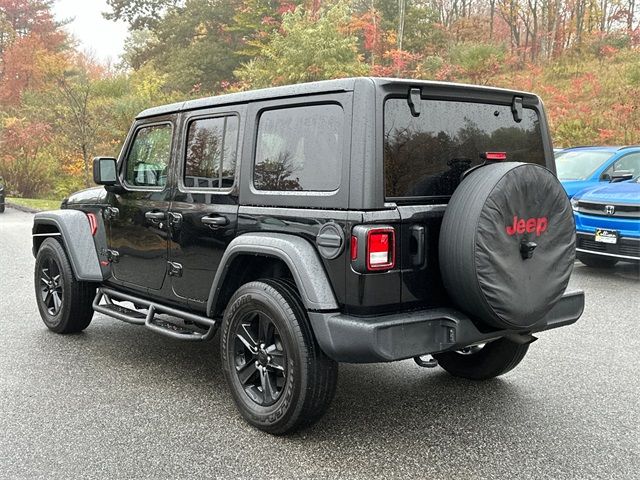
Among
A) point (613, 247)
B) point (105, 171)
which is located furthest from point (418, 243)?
point (613, 247)

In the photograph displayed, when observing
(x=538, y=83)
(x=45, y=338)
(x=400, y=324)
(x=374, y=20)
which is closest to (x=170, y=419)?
(x=400, y=324)

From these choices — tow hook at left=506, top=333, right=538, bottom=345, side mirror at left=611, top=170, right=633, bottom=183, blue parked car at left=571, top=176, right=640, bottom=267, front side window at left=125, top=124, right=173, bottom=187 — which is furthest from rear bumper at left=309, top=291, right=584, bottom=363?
side mirror at left=611, top=170, right=633, bottom=183

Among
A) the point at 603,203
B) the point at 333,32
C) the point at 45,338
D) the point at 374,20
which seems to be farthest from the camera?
the point at 374,20

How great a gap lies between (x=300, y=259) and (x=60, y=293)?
3228 mm

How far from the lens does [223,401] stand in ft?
13.5

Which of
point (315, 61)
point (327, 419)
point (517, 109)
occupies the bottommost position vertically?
point (327, 419)

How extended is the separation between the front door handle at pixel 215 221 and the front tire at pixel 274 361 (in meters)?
0.48

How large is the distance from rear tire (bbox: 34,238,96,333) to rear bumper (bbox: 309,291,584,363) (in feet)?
9.43

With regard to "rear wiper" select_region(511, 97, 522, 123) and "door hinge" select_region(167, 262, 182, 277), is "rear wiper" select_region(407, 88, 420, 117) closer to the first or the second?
"rear wiper" select_region(511, 97, 522, 123)

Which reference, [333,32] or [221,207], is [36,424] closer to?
[221,207]

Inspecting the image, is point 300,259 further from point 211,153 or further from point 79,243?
point 79,243

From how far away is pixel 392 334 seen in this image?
3.14 metres

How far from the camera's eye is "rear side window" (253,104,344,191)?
3.40 metres

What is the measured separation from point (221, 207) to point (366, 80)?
131 cm
